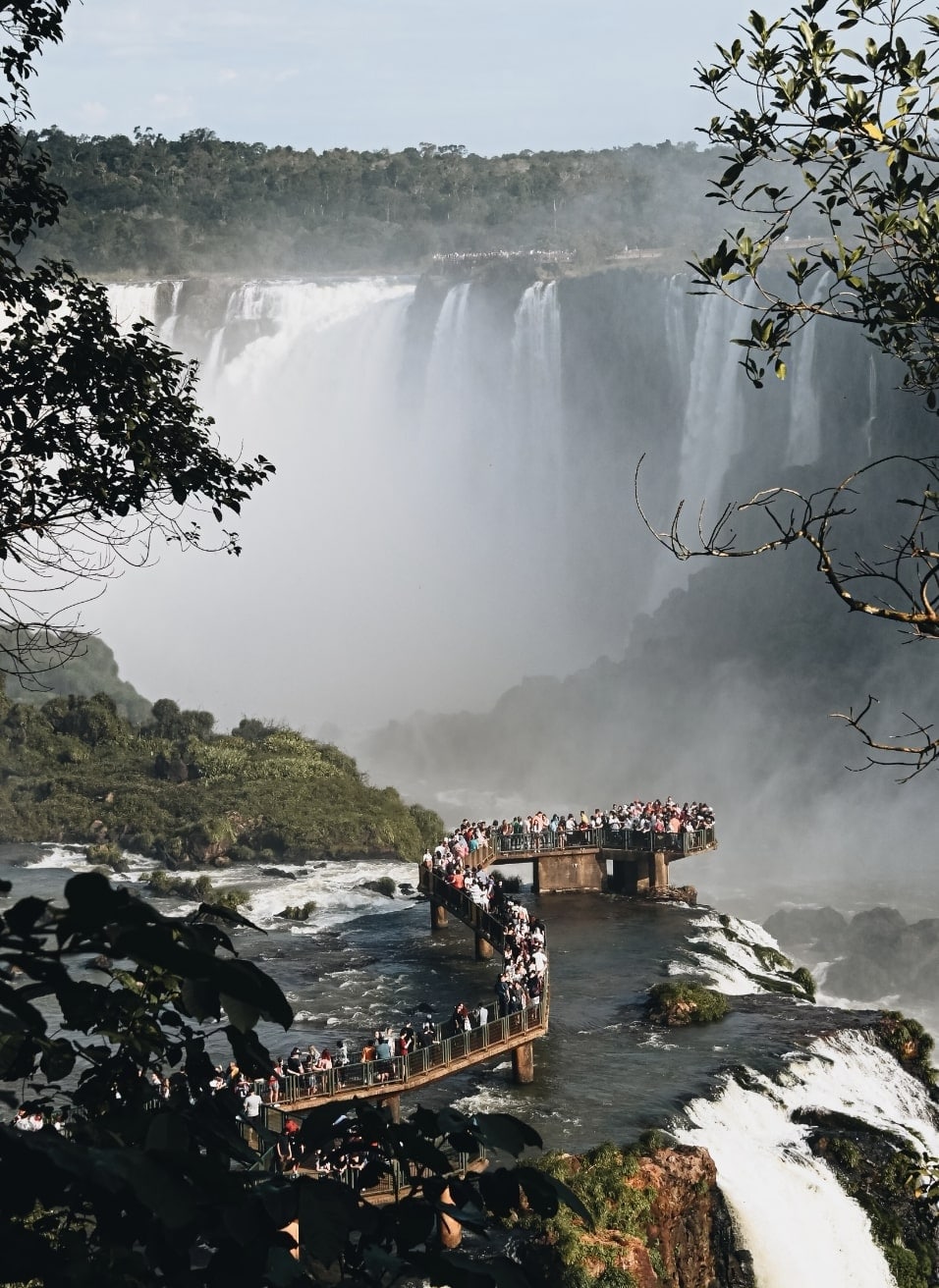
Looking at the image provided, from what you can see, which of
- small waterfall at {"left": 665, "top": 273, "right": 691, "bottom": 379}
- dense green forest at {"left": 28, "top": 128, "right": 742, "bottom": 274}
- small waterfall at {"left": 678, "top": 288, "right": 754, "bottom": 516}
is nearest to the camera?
small waterfall at {"left": 678, "top": 288, "right": 754, "bottom": 516}

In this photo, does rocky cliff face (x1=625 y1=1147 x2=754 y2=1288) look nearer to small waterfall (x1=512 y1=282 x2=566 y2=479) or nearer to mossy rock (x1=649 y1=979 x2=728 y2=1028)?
mossy rock (x1=649 y1=979 x2=728 y2=1028)

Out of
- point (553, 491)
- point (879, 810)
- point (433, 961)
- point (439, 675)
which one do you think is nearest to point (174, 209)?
point (553, 491)

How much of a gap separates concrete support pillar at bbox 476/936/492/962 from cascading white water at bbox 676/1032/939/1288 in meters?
7.15

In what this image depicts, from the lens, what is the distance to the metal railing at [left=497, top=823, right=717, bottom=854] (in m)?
31.9

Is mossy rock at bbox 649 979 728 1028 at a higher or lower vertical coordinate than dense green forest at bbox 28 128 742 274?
lower

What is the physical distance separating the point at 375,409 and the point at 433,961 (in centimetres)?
6031

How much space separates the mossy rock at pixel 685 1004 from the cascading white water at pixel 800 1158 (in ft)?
6.73

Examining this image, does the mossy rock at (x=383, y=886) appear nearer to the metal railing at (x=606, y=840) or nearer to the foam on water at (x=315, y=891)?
the foam on water at (x=315, y=891)

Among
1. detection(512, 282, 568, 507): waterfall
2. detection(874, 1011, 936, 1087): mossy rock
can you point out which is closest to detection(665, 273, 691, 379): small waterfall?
detection(512, 282, 568, 507): waterfall

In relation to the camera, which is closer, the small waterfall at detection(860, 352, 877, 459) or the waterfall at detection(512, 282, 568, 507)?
the small waterfall at detection(860, 352, 877, 459)

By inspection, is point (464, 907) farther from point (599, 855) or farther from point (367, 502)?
point (367, 502)

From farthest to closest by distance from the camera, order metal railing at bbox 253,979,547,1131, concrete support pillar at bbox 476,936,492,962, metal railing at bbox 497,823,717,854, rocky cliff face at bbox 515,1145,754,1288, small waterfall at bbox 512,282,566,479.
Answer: small waterfall at bbox 512,282,566,479, metal railing at bbox 497,823,717,854, concrete support pillar at bbox 476,936,492,962, metal railing at bbox 253,979,547,1131, rocky cliff face at bbox 515,1145,754,1288

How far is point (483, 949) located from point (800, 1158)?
9308mm

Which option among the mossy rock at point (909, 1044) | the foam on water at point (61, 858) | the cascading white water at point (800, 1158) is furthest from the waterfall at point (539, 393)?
the cascading white water at point (800, 1158)
